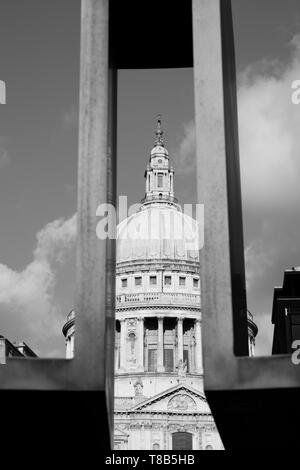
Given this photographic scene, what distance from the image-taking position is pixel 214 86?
1694 centimetres

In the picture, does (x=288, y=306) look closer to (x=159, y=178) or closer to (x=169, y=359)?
(x=169, y=359)

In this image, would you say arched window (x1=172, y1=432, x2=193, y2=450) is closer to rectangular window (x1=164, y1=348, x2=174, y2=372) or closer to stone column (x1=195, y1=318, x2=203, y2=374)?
stone column (x1=195, y1=318, x2=203, y2=374)

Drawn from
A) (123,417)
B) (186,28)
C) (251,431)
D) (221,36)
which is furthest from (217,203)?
(123,417)

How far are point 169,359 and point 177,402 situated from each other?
36.5 ft

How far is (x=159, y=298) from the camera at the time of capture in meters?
104

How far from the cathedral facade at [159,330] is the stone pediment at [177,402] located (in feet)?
0.34

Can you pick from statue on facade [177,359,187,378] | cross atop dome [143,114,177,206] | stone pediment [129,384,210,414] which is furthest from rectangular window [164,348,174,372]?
cross atop dome [143,114,177,206]

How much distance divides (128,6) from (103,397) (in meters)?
8.98

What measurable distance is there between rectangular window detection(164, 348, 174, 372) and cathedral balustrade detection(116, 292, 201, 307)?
5705mm

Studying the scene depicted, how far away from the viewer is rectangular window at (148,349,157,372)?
99688 mm

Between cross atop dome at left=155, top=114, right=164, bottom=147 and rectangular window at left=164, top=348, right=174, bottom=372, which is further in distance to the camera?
cross atop dome at left=155, top=114, right=164, bottom=147

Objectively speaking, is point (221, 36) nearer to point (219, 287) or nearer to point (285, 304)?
point (219, 287)

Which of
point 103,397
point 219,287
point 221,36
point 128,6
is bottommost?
point 103,397
